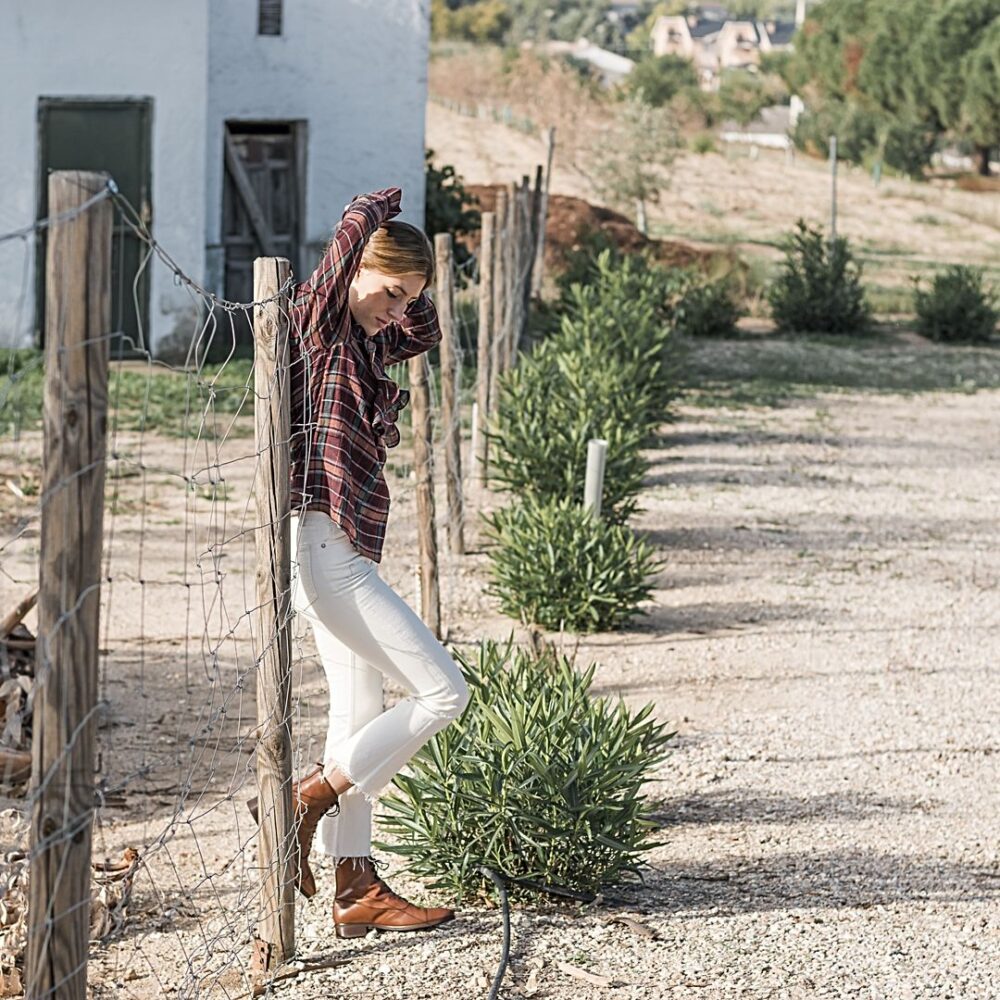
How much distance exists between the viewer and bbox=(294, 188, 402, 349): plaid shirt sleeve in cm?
373

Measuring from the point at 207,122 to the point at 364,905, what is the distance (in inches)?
462

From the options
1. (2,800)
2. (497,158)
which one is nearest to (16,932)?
(2,800)

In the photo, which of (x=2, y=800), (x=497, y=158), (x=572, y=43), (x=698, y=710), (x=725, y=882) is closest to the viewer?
(x=725, y=882)

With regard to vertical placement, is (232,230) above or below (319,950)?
above

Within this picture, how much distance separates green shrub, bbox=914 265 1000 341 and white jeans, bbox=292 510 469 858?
623 inches

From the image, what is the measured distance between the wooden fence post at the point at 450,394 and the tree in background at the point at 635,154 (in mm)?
18506

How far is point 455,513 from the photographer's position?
8.46 m

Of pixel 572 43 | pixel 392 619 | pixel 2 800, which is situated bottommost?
pixel 2 800

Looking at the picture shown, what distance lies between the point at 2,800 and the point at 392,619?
2.10m

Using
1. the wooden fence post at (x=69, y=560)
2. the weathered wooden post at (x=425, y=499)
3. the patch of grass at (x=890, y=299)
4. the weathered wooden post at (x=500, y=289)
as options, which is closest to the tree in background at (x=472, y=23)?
the patch of grass at (x=890, y=299)

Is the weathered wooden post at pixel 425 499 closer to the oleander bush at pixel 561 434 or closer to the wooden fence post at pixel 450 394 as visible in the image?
the wooden fence post at pixel 450 394

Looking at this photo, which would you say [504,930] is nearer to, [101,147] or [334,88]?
[101,147]

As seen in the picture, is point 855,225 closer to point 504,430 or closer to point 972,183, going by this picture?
point 972,183

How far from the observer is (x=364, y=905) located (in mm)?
4188
